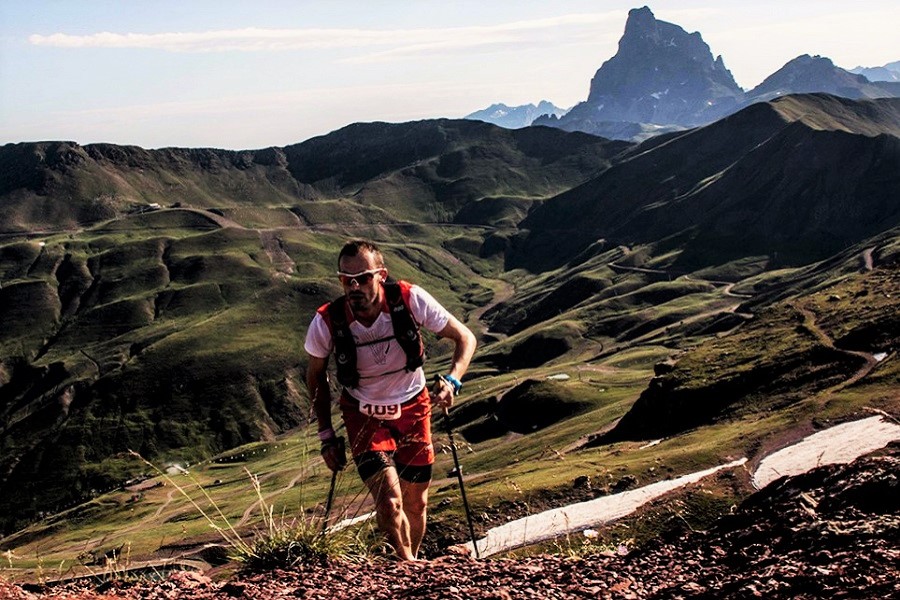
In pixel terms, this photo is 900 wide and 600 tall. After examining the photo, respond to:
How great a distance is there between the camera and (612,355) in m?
199

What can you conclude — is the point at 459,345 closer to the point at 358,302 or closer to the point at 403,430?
the point at 403,430

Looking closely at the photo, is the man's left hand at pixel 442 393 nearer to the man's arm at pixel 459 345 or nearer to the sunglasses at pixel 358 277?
the man's arm at pixel 459 345

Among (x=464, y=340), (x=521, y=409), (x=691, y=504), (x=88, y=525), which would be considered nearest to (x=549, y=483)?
(x=691, y=504)

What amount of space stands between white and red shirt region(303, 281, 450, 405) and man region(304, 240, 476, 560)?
1 cm

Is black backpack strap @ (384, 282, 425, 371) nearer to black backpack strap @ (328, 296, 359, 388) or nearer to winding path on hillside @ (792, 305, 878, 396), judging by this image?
black backpack strap @ (328, 296, 359, 388)


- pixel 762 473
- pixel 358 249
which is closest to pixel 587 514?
pixel 762 473

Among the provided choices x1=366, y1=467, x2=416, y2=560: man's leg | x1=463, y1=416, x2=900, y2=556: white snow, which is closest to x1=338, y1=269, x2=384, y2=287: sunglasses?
x1=366, y1=467, x2=416, y2=560: man's leg

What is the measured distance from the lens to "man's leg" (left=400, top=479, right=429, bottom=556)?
1162 cm

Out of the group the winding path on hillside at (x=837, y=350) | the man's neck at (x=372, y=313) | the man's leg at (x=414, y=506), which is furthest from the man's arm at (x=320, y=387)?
the winding path on hillside at (x=837, y=350)

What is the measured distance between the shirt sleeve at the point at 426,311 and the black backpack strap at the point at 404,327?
0.35 feet

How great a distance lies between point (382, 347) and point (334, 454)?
1.62 m

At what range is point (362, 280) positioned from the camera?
1088 cm

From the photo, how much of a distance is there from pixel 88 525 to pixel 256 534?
577ft

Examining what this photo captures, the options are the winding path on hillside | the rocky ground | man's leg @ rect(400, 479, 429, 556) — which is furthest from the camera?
the winding path on hillside
